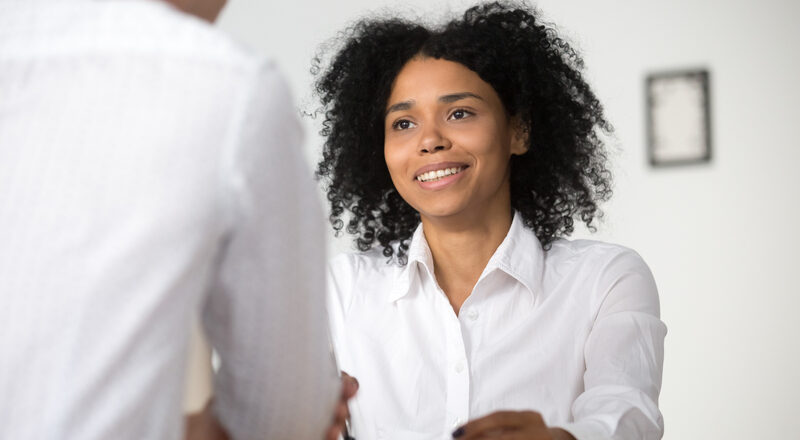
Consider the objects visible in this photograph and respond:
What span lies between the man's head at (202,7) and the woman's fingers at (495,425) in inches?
26.7

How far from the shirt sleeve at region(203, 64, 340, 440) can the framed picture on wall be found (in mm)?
3791

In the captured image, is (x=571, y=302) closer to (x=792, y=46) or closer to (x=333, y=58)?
(x=333, y=58)

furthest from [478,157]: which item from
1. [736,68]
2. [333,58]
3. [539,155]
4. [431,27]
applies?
[736,68]

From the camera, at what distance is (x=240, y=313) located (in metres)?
0.74

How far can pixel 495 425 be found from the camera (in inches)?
51.0

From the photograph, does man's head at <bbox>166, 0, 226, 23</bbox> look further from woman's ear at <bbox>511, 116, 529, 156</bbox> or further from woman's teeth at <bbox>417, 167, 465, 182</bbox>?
woman's ear at <bbox>511, 116, 529, 156</bbox>

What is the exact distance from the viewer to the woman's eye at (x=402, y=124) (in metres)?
2.23

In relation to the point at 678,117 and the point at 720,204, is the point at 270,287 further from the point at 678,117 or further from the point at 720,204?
the point at 678,117

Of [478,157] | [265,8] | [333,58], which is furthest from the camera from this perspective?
[265,8]

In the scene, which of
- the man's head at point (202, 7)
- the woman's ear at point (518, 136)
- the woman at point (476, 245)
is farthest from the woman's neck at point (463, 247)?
the man's head at point (202, 7)

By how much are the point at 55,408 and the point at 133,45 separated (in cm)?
28

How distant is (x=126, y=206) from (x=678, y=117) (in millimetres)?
4004

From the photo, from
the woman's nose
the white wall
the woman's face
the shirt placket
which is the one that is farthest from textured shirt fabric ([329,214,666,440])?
the white wall

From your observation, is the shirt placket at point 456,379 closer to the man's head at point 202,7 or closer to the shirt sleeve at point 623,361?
the shirt sleeve at point 623,361
